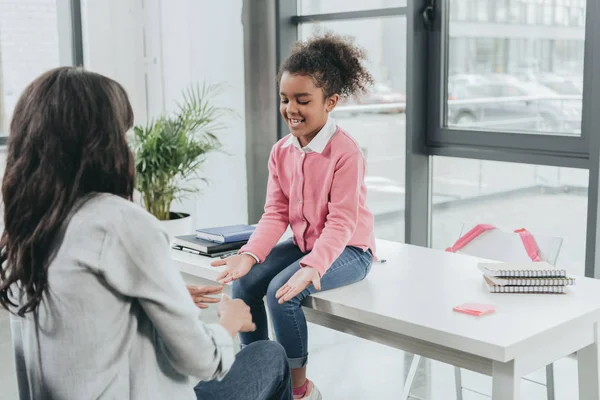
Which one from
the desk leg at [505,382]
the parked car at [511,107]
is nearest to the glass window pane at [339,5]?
the parked car at [511,107]

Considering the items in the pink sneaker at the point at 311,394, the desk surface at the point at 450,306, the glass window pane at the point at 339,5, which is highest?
the glass window pane at the point at 339,5

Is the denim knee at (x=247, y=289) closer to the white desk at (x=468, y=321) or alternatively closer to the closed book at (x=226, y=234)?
the white desk at (x=468, y=321)

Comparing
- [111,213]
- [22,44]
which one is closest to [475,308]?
[111,213]

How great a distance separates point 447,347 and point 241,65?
2980 millimetres

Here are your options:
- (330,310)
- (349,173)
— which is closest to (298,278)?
(330,310)

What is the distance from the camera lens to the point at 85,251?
1.23 meters

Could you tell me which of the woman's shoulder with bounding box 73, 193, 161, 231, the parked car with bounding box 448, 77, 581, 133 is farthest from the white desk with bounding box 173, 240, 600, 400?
the parked car with bounding box 448, 77, 581, 133

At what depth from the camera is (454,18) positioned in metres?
3.55

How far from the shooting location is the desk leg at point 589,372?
190 centimetres

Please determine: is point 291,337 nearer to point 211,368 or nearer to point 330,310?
point 330,310

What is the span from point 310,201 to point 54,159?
3.58 feet

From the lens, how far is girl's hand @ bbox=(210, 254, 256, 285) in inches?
85.3

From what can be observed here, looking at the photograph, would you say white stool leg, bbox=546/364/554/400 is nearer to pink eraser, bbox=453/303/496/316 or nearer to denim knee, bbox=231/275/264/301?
pink eraser, bbox=453/303/496/316

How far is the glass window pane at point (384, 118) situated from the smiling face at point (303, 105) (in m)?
1.60
